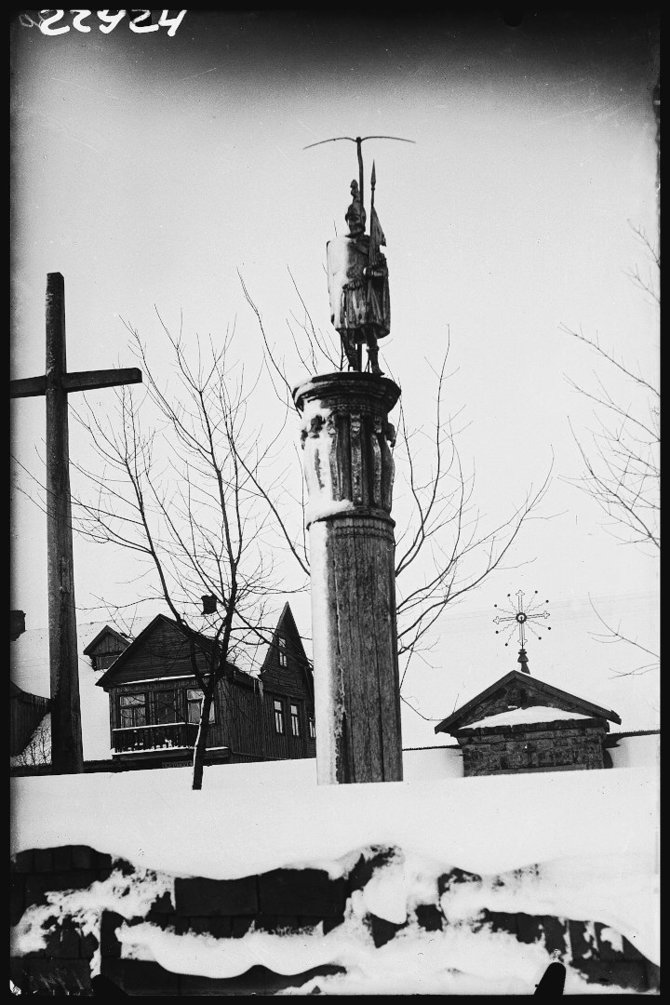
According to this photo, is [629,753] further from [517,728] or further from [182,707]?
[182,707]

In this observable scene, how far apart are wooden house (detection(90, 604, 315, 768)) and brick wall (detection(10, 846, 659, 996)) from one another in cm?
865

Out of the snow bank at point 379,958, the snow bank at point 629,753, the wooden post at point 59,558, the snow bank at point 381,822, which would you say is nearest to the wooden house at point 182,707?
the snow bank at point 629,753

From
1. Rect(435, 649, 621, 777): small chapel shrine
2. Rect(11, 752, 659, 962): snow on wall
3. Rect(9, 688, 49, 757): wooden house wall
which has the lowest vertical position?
Rect(435, 649, 621, 777): small chapel shrine

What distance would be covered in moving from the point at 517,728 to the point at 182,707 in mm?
5106

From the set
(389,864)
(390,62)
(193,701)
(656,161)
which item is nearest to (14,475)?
(389,864)

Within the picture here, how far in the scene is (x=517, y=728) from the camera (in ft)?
31.3

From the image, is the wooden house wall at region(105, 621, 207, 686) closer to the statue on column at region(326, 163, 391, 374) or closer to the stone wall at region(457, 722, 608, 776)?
the stone wall at region(457, 722, 608, 776)

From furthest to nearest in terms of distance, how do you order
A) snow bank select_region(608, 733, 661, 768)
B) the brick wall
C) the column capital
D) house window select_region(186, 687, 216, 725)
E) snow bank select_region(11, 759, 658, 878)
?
house window select_region(186, 687, 216, 725), snow bank select_region(608, 733, 661, 768), the column capital, snow bank select_region(11, 759, 658, 878), the brick wall

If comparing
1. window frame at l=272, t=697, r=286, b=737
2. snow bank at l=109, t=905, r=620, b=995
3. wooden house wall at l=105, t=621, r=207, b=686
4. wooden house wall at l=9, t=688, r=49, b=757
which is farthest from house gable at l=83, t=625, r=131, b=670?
snow bank at l=109, t=905, r=620, b=995

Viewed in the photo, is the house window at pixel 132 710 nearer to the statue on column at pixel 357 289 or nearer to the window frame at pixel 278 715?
the window frame at pixel 278 715

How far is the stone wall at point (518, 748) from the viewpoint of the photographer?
9211mm

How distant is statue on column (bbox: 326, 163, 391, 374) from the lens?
3379mm

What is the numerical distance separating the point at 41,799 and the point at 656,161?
3342 millimetres

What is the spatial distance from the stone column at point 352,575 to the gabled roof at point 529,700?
5.77m
